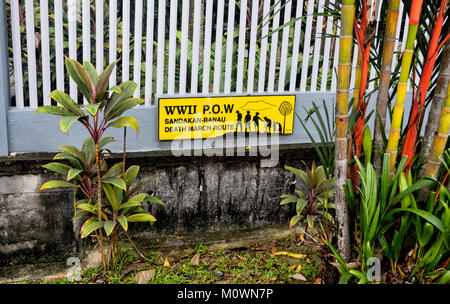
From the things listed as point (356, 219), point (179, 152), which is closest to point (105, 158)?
point (179, 152)

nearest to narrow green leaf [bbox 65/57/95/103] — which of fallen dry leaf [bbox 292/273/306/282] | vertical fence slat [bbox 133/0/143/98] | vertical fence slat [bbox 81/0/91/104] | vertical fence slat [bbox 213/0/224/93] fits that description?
vertical fence slat [bbox 81/0/91/104]

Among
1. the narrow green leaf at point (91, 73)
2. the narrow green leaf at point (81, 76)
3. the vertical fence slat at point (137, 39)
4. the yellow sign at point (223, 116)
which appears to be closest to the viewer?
the narrow green leaf at point (81, 76)

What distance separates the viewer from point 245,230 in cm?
452

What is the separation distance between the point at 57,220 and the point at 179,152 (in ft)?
3.66

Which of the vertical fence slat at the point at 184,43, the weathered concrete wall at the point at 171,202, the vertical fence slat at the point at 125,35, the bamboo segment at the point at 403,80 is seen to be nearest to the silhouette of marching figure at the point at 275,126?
the weathered concrete wall at the point at 171,202

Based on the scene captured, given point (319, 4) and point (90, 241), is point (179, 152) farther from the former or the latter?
point (319, 4)

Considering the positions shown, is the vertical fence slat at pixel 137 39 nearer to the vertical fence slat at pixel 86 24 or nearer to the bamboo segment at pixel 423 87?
the vertical fence slat at pixel 86 24

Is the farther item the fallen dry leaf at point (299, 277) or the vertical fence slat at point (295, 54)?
the vertical fence slat at point (295, 54)

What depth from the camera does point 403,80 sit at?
2.75 metres

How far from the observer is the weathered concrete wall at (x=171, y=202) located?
389 cm

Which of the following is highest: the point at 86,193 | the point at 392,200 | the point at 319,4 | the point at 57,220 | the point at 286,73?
the point at 319,4

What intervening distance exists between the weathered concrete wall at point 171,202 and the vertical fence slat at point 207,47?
634 mm

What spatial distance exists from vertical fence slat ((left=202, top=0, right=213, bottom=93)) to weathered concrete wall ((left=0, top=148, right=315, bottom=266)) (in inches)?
25.0

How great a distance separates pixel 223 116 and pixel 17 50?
5.44 feet
